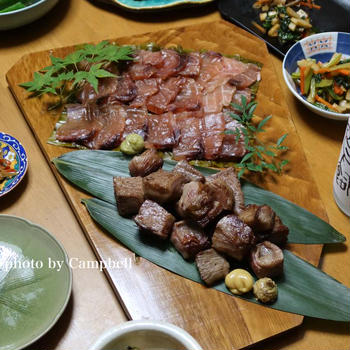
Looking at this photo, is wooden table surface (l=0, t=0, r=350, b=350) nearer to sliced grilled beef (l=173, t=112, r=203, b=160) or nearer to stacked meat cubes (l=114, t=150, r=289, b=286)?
stacked meat cubes (l=114, t=150, r=289, b=286)

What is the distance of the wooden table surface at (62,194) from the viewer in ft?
7.59

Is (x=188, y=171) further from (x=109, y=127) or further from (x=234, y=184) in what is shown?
(x=109, y=127)

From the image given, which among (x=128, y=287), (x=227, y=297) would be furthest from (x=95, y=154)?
(x=227, y=297)

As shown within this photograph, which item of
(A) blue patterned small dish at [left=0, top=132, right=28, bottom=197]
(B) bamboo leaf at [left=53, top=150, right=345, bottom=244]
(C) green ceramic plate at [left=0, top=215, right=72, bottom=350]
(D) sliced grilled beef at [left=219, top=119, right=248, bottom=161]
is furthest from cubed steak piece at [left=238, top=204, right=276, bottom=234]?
(A) blue patterned small dish at [left=0, top=132, right=28, bottom=197]

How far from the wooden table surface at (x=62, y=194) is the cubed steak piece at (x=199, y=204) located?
597 mm

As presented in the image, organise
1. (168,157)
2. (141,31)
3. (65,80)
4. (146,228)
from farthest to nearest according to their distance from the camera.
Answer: (141,31), (65,80), (168,157), (146,228)

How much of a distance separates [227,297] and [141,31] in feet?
7.93

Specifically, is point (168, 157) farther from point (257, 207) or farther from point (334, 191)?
point (334, 191)

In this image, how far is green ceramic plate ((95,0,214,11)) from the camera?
3.81m

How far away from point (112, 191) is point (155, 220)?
406mm

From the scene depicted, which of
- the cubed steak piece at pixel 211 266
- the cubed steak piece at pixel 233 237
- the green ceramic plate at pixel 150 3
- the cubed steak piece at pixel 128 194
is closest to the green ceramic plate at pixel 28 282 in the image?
the cubed steak piece at pixel 128 194

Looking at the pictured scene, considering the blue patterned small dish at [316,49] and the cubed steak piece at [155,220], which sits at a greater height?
the blue patterned small dish at [316,49]

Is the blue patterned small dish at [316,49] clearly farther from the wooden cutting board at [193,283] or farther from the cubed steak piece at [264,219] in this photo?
the cubed steak piece at [264,219]

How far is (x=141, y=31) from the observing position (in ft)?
12.6
